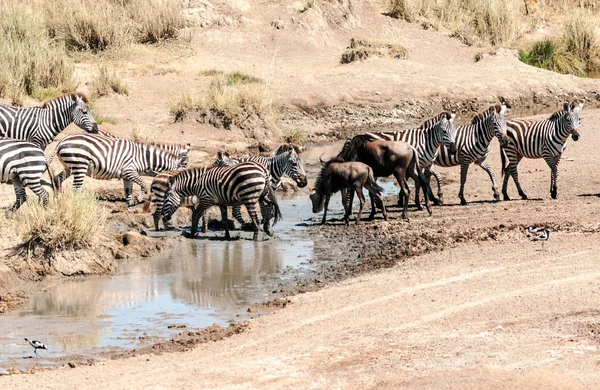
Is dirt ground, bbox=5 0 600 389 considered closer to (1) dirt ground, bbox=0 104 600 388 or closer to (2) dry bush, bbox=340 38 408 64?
(1) dirt ground, bbox=0 104 600 388

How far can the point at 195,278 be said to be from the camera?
13.4 meters

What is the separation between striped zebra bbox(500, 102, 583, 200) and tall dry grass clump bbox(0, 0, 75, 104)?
10451 mm

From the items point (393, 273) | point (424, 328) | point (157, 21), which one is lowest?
point (424, 328)

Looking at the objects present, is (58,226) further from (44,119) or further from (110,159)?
(44,119)

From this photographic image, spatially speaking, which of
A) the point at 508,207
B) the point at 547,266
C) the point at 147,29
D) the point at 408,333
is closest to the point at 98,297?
the point at 408,333

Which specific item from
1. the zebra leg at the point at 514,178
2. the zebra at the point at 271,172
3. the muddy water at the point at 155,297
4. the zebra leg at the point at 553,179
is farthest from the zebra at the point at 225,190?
the zebra leg at the point at 553,179

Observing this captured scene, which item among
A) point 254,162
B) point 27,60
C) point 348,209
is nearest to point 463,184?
point 348,209

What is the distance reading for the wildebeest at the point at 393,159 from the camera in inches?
676

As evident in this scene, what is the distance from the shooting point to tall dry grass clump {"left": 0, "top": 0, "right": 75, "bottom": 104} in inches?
914

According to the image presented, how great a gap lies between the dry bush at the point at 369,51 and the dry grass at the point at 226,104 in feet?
21.4

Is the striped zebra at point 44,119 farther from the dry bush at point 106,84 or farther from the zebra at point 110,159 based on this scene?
the dry bush at point 106,84

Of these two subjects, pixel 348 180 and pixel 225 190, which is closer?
pixel 225 190

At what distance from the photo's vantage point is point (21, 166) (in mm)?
14891

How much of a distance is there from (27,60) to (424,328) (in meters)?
17.3
